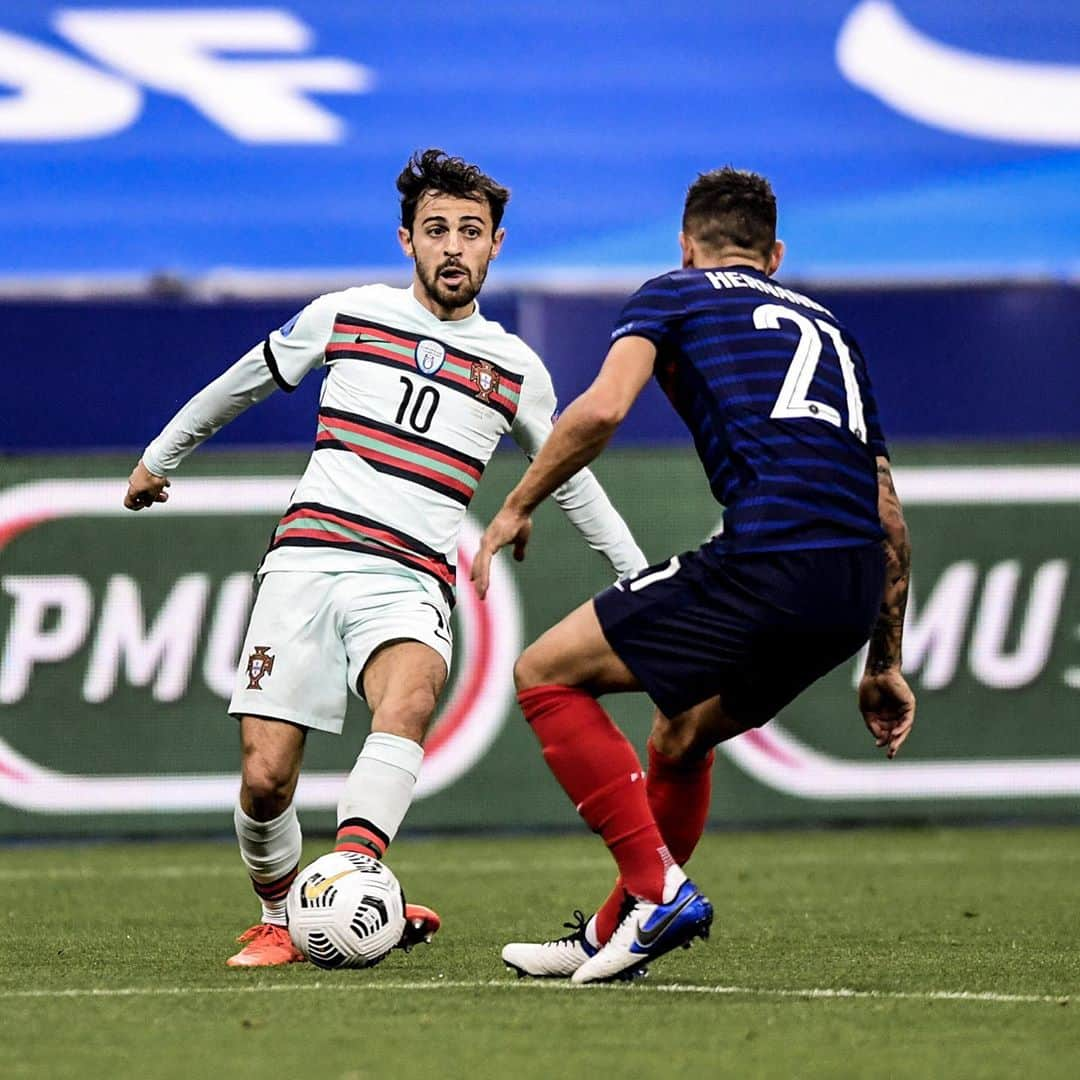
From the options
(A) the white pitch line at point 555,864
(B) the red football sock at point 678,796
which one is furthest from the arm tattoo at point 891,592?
(A) the white pitch line at point 555,864

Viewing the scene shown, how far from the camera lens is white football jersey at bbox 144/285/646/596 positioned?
6.05 m

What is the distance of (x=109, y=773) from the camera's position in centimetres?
1005

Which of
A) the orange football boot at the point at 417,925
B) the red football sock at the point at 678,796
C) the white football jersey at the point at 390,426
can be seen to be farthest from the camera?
the white football jersey at the point at 390,426

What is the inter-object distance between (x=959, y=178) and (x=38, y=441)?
18.8ft

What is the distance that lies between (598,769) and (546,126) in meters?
9.24

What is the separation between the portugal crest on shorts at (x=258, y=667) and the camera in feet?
19.8

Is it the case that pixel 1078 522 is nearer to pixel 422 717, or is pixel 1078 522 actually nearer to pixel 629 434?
pixel 629 434

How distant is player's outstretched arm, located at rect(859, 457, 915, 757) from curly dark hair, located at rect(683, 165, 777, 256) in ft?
2.10

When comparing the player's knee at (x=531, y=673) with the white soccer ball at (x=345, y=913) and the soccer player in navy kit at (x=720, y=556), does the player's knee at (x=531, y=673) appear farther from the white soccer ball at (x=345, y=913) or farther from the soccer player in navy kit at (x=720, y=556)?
the white soccer ball at (x=345, y=913)

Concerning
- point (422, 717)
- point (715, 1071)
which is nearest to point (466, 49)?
point (422, 717)

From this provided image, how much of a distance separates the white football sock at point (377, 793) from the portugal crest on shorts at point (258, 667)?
417 mm

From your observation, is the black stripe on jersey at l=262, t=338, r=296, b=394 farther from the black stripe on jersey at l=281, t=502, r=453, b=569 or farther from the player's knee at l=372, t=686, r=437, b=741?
the player's knee at l=372, t=686, r=437, b=741

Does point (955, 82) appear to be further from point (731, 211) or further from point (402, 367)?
point (731, 211)

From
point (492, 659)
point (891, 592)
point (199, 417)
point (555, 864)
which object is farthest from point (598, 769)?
point (492, 659)
